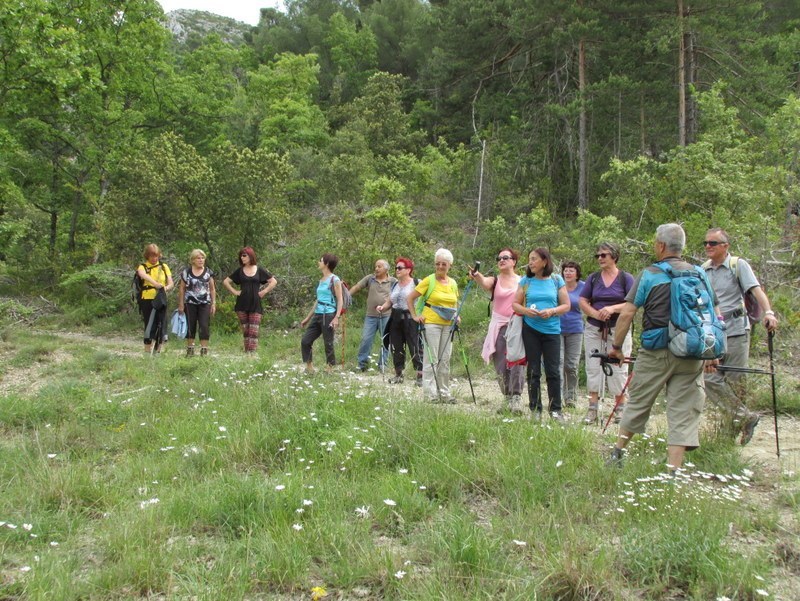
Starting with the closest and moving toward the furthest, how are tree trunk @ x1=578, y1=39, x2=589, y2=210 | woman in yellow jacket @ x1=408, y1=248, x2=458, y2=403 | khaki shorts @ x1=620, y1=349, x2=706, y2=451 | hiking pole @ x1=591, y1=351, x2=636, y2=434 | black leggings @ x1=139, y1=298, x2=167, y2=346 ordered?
khaki shorts @ x1=620, y1=349, x2=706, y2=451, hiking pole @ x1=591, y1=351, x2=636, y2=434, woman in yellow jacket @ x1=408, y1=248, x2=458, y2=403, black leggings @ x1=139, y1=298, x2=167, y2=346, tree trunk @ x1=578, y1=39, x2=589, y2=210

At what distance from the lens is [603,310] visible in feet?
20.9

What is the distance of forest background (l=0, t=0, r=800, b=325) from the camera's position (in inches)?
490

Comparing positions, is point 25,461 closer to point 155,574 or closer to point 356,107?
point 155,574

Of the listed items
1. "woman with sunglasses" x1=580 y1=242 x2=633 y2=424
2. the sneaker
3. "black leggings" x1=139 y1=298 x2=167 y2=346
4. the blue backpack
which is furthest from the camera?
"black leggings" x1=139 y1=298 x2=167 y2=346

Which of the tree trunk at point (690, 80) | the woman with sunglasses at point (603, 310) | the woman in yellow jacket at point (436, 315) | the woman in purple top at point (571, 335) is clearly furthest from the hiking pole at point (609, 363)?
the tree trunk at point (690, 80)

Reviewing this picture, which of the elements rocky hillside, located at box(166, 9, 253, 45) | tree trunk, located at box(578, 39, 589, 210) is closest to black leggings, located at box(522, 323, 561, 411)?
tree trunk, located at box(578, 39, 589, 210)

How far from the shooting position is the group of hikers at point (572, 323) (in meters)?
4.48

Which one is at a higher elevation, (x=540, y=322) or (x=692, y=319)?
(x=692, y=319)

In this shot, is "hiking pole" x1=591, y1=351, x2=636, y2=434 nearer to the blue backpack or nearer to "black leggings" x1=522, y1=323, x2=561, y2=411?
"black leggings" x1=522, y1=323, x2=561, y2=411

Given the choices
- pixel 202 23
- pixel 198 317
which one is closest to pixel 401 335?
pixel 198 317

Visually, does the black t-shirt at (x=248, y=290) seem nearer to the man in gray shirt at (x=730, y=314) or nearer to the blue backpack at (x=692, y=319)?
the man in gray shirt at (x=730, y=314)

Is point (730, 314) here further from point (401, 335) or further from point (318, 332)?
point (318, 332)

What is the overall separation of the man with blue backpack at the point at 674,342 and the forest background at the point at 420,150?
19.3 ft

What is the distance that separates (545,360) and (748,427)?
183cm
